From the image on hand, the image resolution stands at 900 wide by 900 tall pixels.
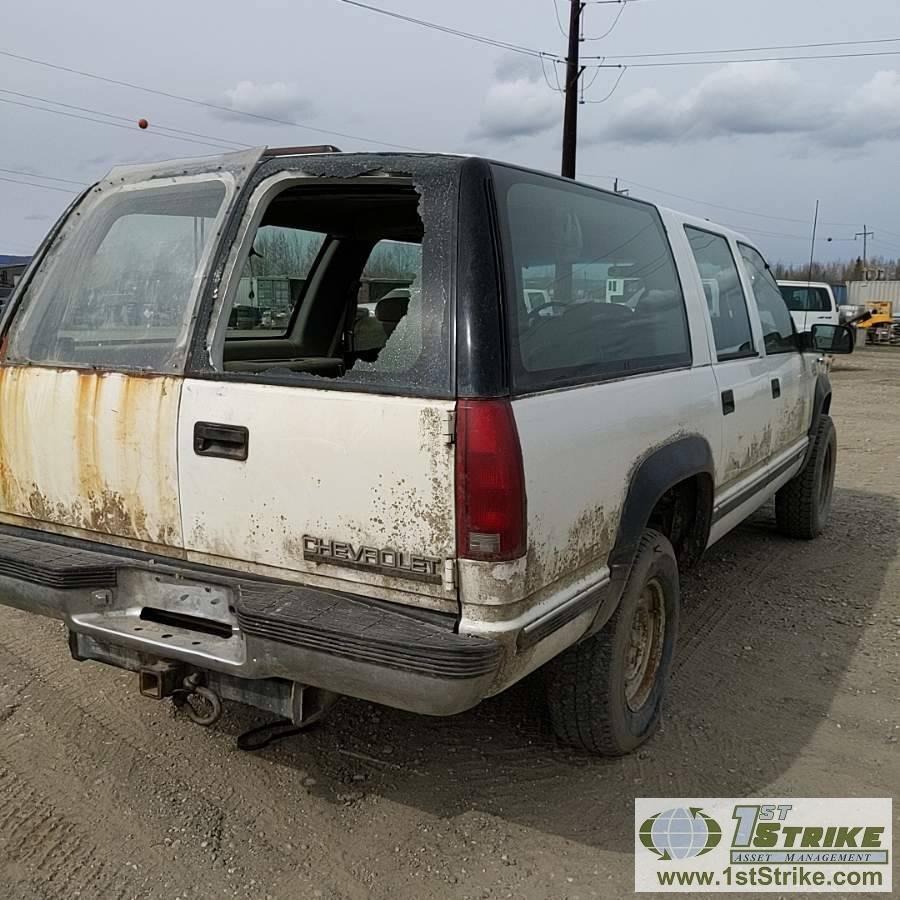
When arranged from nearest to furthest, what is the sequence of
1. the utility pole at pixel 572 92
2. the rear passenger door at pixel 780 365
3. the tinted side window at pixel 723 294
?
the tinted side window at pixel 723 294
the rear passenger door at pixel 780 365
the utility pole at pixel 572 92

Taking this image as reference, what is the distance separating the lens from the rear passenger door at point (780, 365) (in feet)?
15.2

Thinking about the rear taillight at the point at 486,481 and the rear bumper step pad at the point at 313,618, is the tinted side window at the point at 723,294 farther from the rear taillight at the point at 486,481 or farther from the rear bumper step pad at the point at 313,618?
the rear bumper step pad at the point at 313,618

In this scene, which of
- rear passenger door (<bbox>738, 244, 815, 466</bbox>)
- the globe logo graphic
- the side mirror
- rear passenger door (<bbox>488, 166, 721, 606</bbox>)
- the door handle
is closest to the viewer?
rear passenger door (<bbox>488, 166, 721, 606</bbox>)

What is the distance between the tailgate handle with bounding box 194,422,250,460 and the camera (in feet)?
8.23

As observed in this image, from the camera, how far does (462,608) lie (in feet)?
7.56

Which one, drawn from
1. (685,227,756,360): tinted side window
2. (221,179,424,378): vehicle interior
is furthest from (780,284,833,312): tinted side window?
(221,179,424,378): vehicle interior

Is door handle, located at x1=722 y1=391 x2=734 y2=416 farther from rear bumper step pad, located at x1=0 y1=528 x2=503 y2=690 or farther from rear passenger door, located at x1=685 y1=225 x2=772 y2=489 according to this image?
rear bumper step pad, located at x1=0 y1=528 x2=503 y2=690

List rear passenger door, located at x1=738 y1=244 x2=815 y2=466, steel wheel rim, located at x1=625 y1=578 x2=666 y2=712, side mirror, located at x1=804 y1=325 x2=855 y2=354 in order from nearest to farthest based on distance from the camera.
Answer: steel wheel rim, located at x1=625 y1=578 x2=666 y2=712 → rear passenger door, located at x1=738 y1=244 x2=815 y2=466 → side mirror, located at x1=804 y1=325 x2=855 y2=354

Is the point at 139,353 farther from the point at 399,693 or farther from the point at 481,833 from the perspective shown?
the point at 481,833

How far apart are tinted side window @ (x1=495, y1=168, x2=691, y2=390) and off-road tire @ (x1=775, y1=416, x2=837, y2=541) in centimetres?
268

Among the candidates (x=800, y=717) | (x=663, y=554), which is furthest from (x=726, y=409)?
(x=800, y=717)

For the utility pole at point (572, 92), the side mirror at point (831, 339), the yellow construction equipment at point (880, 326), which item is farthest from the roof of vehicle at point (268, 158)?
the yellow construction equipment at point (880, 326)

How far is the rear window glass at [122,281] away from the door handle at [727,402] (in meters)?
2.19

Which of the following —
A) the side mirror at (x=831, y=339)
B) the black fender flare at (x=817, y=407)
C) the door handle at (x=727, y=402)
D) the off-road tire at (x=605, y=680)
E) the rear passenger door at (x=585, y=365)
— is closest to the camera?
the rear passenger door at (x=585, y=365)
